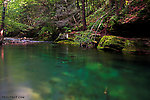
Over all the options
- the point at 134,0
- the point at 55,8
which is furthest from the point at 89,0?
the point at 134,0

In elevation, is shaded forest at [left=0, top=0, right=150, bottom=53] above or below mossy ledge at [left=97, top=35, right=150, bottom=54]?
above

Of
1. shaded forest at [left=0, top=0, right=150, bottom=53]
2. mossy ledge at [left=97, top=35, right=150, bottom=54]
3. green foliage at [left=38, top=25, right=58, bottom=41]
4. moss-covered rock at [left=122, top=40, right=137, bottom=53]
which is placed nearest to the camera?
mossy ledge at [left=97, top=35, right=150, bottom=54]

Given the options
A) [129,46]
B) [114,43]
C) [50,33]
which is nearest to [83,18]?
[114,43]

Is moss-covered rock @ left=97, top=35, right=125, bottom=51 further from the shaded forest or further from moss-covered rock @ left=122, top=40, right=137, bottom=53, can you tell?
the shaded forest

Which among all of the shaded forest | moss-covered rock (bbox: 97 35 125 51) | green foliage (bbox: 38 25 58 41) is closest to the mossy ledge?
moss-covered rock (bbox: 97 35 125 51)

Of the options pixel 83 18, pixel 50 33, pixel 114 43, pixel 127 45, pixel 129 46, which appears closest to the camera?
pixel 129 46

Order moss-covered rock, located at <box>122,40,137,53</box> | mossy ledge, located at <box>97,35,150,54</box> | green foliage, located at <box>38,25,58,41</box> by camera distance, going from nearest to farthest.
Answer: mossy ledge, located at <box>97,35,150,54</box>, moss-covered rock, located at <box>122,40,137,53</box>, green foliage, located at <box>38,25,58,41</box>

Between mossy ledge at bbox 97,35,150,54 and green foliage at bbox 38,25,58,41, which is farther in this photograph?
green foliage at bbox 38,25,58,41

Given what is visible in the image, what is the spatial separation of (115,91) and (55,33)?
17560 millimetres

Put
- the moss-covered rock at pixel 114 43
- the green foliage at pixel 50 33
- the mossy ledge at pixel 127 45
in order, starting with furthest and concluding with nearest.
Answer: the green foliage at pixel 50 33 < the moss-covered rock at pixel 114 43 < the mossy ledge at pixel 127 45

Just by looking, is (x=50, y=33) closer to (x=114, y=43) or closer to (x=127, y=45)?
(x=114, y=43)

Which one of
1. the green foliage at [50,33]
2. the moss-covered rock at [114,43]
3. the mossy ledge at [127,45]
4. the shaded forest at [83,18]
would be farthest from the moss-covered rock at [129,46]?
the green foliage at [50,33]

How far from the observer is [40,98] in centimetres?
249

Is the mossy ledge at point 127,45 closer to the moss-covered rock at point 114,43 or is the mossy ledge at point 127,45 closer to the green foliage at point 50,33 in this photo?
the moss-covered rock at point 114,43
